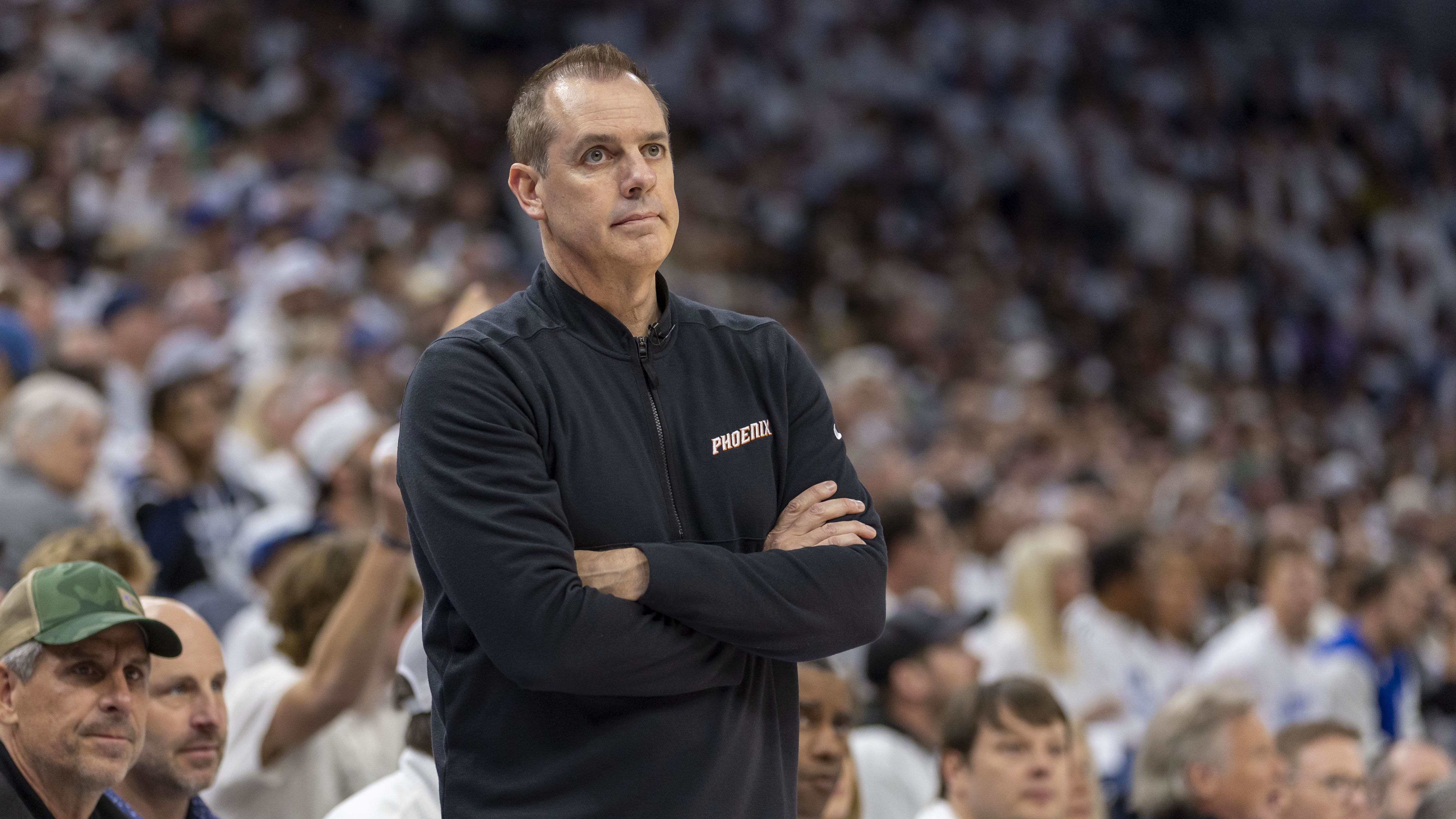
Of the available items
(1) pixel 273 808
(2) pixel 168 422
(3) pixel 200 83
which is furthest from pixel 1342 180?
(1) pixel 273 808

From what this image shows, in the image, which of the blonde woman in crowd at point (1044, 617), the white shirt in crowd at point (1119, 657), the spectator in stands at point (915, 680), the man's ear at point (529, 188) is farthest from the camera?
the white shirt in crowd at point (1119, 657)

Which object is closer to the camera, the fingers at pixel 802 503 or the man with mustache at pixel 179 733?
the fingers at pixel 802 503

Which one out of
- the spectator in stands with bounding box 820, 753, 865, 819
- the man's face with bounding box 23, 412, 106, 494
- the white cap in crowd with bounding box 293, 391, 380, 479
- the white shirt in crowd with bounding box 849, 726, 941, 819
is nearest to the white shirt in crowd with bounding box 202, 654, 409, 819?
the spectator in stands with bounding box 820, 753, 865, 819

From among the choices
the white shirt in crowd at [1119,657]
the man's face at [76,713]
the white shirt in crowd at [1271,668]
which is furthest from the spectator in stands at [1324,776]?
the man's face at [76,713]

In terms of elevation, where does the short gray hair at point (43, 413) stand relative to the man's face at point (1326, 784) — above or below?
above

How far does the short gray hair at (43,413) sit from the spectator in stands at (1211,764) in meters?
3.27

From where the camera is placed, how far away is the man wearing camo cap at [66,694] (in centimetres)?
228

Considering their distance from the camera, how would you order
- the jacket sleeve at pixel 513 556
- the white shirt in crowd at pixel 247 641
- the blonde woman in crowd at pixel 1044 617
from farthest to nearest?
the blonde woman in crowd at pixel 1044 617
the white shirt in crowd at pixel 247 641
the jacket sleeve at pixel 513 556

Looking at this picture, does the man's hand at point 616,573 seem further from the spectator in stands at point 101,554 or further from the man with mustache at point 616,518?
the spectator in stands at point 101,554

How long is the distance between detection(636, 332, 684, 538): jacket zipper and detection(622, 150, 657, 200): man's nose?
0.21 meters

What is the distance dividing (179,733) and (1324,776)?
3.00 m

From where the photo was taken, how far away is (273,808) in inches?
138

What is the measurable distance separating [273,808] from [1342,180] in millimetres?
15944

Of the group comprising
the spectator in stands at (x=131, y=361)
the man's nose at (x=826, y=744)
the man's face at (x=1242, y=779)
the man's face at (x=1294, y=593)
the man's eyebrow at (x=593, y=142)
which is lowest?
the man's face at (x=1242, y=779)
